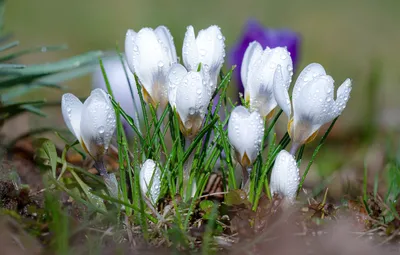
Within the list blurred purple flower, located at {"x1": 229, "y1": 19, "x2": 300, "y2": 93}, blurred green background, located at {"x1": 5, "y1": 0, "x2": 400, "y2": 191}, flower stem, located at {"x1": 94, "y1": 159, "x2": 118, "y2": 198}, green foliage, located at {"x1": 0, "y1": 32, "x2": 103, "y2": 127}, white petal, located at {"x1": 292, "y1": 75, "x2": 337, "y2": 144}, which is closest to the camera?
white petal, located at {"x1": 292, "y1": 75, "x2": 337, "y2": 144}

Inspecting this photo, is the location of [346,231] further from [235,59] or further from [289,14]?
[289,14]

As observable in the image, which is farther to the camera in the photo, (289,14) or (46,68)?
(289,14)

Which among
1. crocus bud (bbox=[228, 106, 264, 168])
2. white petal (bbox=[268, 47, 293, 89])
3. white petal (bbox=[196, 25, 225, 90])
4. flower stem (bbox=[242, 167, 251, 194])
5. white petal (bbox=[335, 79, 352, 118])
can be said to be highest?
white petal (bbox=[196, 25, 225, 90])

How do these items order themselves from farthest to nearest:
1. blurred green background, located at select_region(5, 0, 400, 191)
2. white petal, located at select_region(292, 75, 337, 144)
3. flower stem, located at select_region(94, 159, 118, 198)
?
blurred green background, located at select_region(5, 0, 400, 191)
flower stem, located at select_region(94, 159, 118, 198)
white petal, located at select_region(292, 75, 337, 144)

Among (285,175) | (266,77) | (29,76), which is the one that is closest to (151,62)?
(266,77)

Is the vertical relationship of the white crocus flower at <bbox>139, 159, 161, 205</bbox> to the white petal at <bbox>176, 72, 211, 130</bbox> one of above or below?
below

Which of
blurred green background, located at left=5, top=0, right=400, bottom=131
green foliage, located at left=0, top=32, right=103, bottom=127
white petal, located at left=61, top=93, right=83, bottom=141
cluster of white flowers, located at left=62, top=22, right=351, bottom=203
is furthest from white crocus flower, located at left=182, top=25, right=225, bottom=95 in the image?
blurred green background, located at left=5, top=0, right=400, bottom=131

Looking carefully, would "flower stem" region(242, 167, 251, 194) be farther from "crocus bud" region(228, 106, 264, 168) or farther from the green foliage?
the green foliage

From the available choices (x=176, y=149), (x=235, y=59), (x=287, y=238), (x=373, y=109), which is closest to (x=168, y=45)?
(x=176, y=149)
